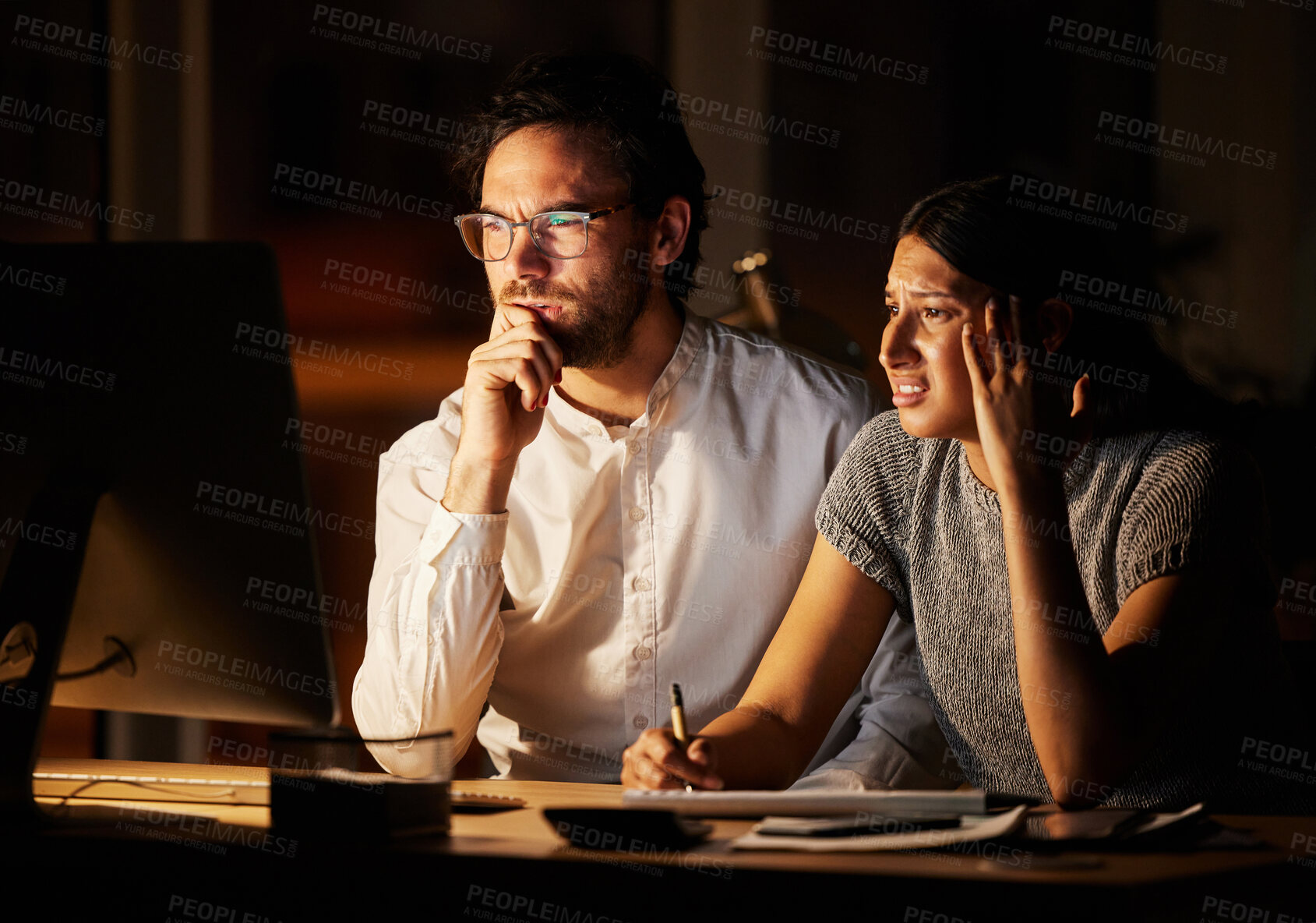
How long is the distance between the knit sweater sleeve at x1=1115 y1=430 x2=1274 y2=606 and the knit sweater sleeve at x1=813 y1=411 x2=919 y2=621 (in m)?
0.29

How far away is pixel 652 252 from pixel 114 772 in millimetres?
1118

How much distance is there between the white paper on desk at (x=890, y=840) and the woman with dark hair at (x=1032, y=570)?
358 mm

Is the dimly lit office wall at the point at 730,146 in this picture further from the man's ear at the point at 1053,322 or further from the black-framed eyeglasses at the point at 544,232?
the man's ear at the point at 1053,322

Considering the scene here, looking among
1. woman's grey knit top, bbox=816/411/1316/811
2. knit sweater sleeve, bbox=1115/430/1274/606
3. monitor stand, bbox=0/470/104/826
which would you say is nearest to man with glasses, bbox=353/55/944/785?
woman's grey knit top, bbox=816/411/1316/811

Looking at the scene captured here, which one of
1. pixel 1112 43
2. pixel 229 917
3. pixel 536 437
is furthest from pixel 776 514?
pixel 1112 43

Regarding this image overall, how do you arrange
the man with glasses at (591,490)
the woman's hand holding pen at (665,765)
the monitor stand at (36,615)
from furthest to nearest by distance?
1. the man with glasses at (591,490)
2. the woman's hand holding pen at (665,765)
3. the monitor stand at (36,615)

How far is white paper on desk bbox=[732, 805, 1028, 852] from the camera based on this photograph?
80 cm

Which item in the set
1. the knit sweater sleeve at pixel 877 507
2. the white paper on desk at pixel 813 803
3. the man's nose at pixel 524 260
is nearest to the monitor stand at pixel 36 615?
the white paper on desk at pixel 813 803

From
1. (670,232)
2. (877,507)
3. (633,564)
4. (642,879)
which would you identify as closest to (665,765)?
(642,879)

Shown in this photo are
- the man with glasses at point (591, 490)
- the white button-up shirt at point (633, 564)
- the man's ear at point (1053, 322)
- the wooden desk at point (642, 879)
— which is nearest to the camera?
the wooden desk at point (642, 879)

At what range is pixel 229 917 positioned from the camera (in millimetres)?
850

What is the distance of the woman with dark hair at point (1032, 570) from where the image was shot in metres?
1.20

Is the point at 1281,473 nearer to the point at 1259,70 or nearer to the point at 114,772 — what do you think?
the point at 1259,70

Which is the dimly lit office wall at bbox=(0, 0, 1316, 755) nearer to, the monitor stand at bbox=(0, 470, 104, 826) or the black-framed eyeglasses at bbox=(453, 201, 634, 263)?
the black-framed eyeglasses at bbox=(453, 201, 634, 263)
